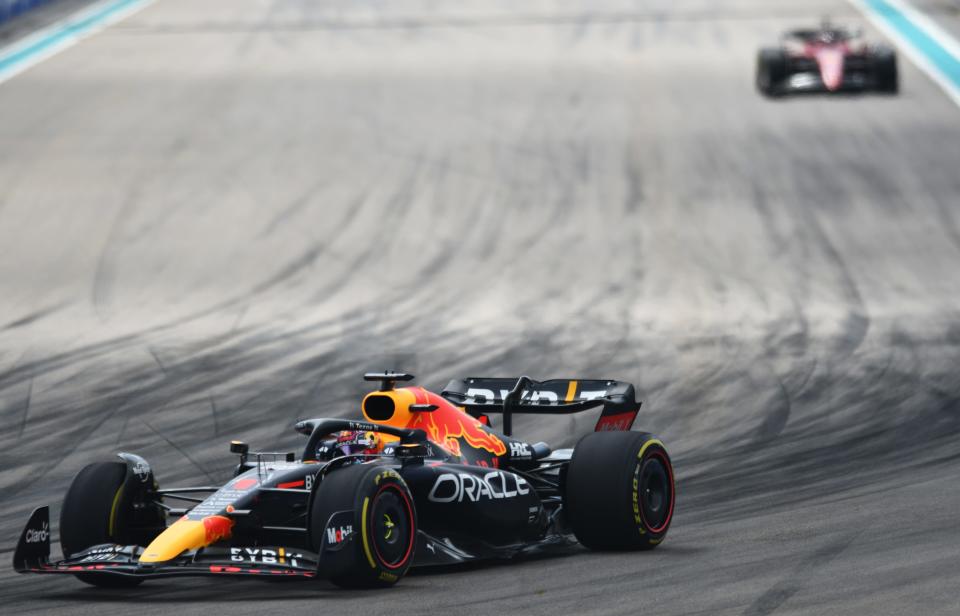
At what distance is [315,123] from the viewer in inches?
1162

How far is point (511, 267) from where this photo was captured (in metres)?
22.2

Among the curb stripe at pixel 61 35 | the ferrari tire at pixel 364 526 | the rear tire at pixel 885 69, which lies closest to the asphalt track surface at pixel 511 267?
the ferrari tire at pixel 364 526

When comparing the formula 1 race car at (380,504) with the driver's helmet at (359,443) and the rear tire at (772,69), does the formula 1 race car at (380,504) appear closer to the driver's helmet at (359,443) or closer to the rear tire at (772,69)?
the driver's helmet at (359,443)

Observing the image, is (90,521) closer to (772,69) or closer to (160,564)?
(160,564)

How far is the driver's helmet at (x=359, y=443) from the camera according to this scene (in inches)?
371

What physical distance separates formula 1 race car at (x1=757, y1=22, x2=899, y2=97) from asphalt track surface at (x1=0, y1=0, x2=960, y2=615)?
43 cm

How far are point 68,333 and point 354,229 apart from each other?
238 inches

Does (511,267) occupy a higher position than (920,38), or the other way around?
(920,38)

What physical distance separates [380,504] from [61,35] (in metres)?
30.5

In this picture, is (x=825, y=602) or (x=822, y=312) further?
(x=822, y=312)

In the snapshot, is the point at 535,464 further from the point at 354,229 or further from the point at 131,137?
the point at 131,137

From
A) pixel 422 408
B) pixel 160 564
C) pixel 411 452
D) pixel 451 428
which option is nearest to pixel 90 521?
pixel 160 564

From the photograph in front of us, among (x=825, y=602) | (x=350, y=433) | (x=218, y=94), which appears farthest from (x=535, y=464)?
(x=218, y=94)

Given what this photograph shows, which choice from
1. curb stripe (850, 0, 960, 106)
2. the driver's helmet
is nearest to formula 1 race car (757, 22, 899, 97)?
curb stripe (850, 0, 960, 106)
